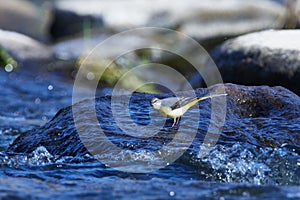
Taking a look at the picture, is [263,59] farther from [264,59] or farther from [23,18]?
[23,18]

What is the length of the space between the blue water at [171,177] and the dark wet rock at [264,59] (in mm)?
2940

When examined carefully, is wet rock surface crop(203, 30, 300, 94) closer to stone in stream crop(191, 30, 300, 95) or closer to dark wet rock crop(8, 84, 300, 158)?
stone in stream crop(191, 30, 300, 95)

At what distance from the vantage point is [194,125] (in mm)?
5117

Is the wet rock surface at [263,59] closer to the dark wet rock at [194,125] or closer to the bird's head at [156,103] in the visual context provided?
the dark wet rock at [194,125]

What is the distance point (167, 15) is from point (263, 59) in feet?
23.5

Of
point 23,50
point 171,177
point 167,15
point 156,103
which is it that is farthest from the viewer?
point 167,15

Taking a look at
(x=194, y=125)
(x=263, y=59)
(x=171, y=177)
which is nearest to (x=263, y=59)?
(x=263, y=59)

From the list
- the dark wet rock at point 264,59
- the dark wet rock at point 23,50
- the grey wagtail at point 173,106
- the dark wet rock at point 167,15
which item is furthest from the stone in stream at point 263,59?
the dark wet rock at point 167,15

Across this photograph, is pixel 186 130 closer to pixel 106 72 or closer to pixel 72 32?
pixel 106 72

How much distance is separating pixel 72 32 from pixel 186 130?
10808 millimetres

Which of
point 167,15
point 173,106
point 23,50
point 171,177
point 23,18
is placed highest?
point 23,18

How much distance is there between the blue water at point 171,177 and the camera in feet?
13.1

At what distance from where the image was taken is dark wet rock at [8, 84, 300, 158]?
4922 mm

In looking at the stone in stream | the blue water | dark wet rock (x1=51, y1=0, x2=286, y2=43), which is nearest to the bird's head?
the blue water
